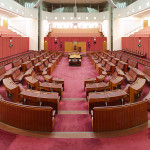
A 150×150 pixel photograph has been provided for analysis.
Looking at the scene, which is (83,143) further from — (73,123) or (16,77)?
(16,77)

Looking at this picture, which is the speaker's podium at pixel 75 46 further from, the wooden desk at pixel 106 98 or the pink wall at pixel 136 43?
the wooden desk at pixel 106 98

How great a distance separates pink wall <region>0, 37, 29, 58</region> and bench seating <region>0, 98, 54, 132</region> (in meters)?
11.4

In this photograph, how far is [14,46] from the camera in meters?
16.8

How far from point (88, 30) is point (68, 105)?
22622 mm

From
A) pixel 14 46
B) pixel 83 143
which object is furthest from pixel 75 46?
pixel 83 143

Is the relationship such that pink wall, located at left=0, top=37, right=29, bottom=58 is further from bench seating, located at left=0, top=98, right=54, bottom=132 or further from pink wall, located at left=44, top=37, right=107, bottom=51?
bench seating, located at left=0, top=98, right=54, bottom=132

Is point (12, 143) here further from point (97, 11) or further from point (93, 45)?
point (97, 11)

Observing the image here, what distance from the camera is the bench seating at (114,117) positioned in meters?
3.70

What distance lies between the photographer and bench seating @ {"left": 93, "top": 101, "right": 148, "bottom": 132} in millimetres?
3699

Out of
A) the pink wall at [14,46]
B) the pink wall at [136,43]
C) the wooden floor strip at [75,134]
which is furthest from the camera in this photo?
the pink wall at [136,43]

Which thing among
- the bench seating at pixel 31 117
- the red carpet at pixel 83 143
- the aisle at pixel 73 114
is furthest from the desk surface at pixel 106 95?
the bench seating at pixel 31 117

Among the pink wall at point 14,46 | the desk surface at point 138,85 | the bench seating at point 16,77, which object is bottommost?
the desk surface at point 138,85

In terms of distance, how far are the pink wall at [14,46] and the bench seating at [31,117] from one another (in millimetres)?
11406

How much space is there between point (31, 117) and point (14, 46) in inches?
565
